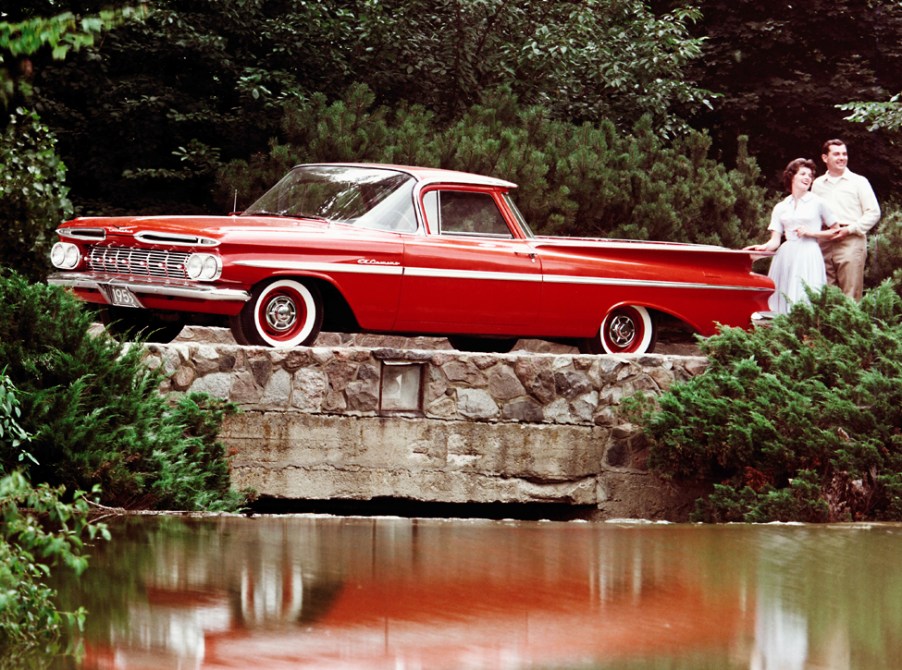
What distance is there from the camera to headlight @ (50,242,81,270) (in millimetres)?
10617

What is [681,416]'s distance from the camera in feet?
35.1

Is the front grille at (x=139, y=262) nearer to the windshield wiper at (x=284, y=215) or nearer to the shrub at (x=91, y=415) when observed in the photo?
the shrub at (x=91, y=415)

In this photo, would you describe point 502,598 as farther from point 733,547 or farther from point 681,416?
point 681,416

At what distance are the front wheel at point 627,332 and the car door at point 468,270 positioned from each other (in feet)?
2.49

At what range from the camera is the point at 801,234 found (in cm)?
1249

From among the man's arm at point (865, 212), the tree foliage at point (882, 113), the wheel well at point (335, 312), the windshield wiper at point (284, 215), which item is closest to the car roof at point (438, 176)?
the windshield wiper at point (284, 215)

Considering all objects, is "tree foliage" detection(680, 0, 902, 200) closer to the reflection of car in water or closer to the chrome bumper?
the chrome bumper

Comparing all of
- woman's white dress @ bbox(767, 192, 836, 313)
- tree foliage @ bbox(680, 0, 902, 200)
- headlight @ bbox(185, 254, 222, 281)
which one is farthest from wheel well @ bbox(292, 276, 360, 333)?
tree foliage @ bbox(680, 0, 902, 200)

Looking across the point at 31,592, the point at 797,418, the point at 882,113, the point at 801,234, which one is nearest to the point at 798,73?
the point at 882,113

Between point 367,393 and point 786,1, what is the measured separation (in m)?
14.0

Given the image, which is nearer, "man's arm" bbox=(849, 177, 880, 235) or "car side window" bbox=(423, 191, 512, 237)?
"car side window" bbox=(423, 191, 512, 237)

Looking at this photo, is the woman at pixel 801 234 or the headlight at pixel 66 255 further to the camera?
the woman at pixel 801 234

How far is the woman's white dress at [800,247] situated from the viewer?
40.9 ft

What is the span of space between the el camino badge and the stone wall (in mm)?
386
